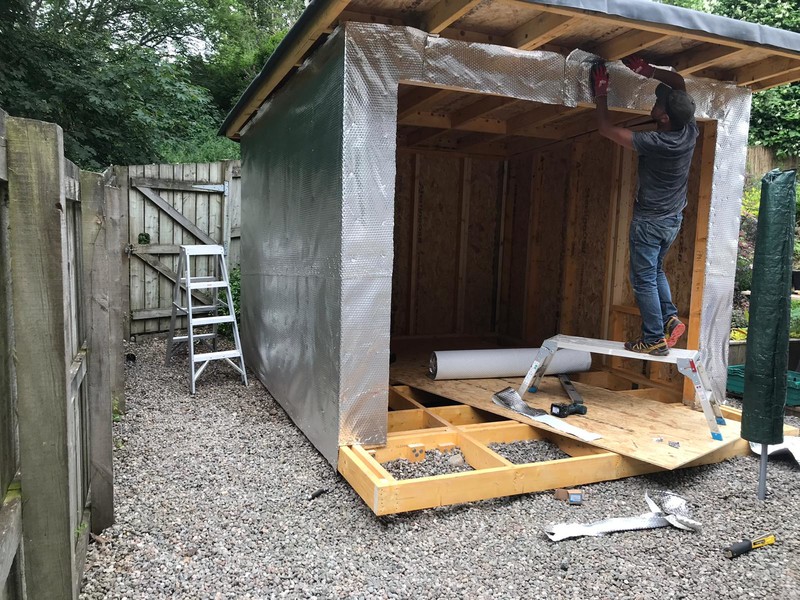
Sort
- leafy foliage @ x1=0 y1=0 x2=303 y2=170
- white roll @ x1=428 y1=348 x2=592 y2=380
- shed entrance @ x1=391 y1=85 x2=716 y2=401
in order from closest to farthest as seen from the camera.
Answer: white roll @ x1=428 y1=348 x2=592 y2=380, shed entrance @ x1=391 y1=85 x2=716 y2=401, leafy foliage @ x1=0 y1=0 x2=303 y2=170

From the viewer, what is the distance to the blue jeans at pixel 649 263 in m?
4.05

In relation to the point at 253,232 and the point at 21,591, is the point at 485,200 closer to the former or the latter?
the point at 253,232

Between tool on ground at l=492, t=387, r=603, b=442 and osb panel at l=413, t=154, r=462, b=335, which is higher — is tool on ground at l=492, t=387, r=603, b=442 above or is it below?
below

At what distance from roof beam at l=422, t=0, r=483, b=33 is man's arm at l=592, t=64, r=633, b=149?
119 cm

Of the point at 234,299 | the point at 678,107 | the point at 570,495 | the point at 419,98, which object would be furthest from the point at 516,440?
the point at 234,299

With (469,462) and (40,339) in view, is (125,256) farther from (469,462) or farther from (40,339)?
(40,339)

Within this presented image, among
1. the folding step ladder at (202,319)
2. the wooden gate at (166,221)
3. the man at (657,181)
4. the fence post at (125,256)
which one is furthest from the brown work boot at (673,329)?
the fence post at (125,256)

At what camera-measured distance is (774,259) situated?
325 centimetres

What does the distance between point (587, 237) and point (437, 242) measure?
2090mm

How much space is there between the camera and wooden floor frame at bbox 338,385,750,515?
118 inches

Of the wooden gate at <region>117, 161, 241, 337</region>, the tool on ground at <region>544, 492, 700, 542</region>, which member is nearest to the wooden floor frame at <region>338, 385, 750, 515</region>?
the tool on ground at <region>544, 492, 700, 542</region>

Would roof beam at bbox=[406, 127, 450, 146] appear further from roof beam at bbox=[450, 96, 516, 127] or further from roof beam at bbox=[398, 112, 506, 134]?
roof beam at bbox=[450, 96, 516, 127]

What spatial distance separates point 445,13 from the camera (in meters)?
3.21

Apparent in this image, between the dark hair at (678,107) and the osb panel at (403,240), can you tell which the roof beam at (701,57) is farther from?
the osb panel at (403,240)
